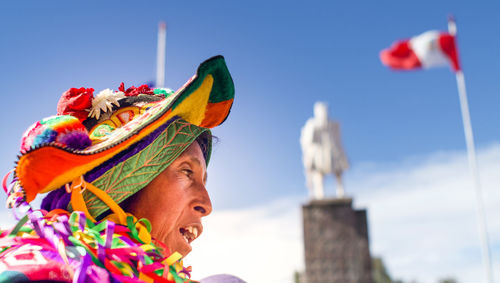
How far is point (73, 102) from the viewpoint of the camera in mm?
1594

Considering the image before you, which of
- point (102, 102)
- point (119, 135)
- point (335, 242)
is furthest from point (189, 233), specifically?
point (335, 242)

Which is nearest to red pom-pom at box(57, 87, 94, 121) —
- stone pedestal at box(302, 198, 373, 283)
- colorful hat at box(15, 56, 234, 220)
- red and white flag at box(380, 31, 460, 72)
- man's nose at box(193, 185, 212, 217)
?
colorful hat at box(15, 56, 234, 220)

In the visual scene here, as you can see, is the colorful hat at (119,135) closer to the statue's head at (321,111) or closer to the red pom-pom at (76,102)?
the red pom-pom at (76,102)

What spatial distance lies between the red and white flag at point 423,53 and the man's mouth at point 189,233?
9111mm

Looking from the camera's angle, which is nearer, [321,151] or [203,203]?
[203,203]

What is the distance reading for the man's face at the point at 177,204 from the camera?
1486 millimetres

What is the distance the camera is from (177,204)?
150 cm

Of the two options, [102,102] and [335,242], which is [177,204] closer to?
[102,102]

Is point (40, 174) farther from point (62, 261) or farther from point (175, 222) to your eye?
point (175, 222)

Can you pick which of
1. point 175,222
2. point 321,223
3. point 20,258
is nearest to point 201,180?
point 175,222

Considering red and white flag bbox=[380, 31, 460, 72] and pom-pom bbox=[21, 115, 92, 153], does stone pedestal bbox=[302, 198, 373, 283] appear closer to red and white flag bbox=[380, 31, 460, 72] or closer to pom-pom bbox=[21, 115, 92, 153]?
red and white flag bbox=[380, 31, 460, 72]

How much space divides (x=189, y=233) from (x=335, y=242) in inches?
535

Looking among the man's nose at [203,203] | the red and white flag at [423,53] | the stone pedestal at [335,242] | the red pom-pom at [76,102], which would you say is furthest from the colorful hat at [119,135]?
the stone pedestal at [335,242]

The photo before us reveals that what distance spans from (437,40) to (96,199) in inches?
395
